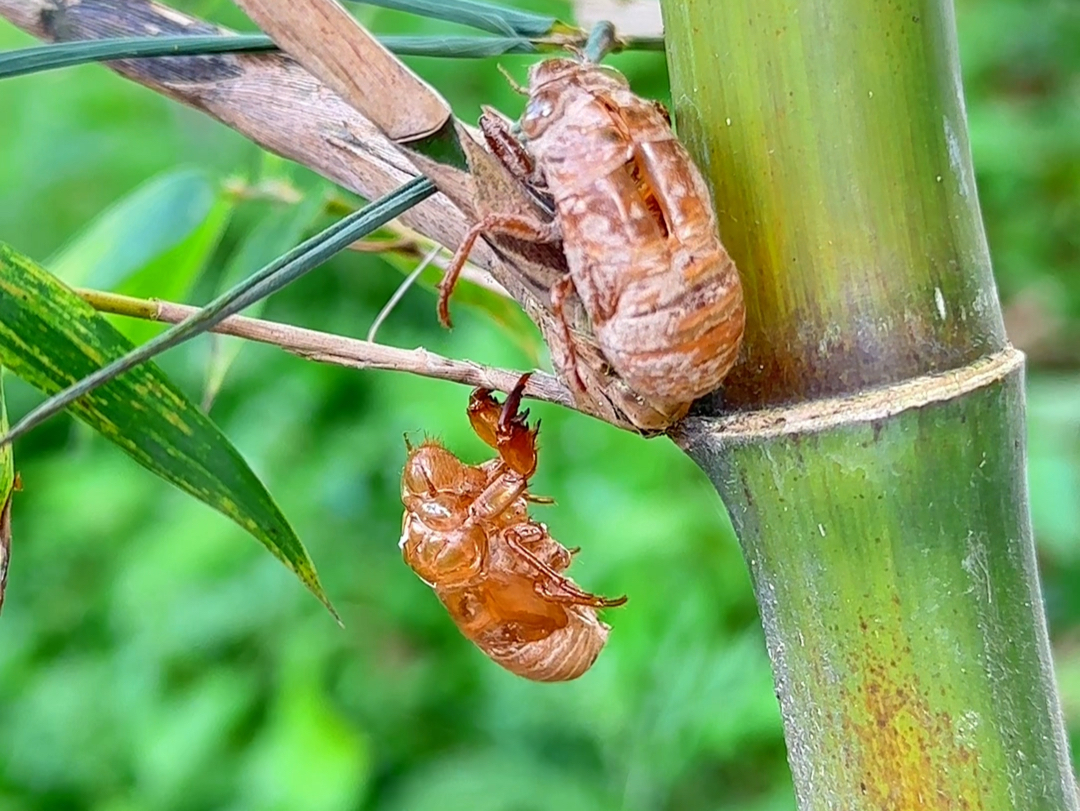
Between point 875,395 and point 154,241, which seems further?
point 154,241

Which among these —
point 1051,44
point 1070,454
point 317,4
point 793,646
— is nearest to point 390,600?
point 1070,454

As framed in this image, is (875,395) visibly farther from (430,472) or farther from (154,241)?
(154,241)

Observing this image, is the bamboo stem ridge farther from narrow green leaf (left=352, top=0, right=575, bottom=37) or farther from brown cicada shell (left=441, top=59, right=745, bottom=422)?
narrow green leaf (left=352, top=0, right=575, bottom=37)

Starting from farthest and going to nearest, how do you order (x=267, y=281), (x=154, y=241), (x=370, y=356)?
1. (x=154, y=241)
2. (x=370, y=356)
3. (x=267, y=281)

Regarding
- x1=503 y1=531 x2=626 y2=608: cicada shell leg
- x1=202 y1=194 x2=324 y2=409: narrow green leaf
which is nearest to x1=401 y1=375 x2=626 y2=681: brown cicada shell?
x1=503 y1=531 x2=626 y2=608: cicada shell leg

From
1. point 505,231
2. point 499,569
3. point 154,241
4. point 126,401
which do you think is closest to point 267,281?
point 505,231

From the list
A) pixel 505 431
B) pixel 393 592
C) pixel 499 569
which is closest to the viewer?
pixel 505 431
